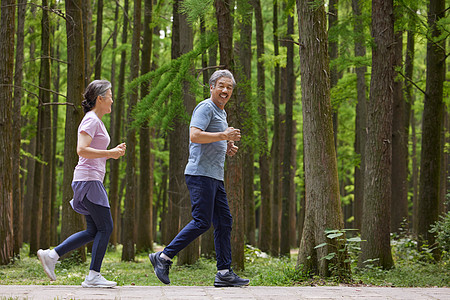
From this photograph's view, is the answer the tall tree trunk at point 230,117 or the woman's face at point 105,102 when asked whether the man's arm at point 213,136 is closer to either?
the woman's face at point 105,102

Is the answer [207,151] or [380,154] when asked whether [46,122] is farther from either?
[207,151]

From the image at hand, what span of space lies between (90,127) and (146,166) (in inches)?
484

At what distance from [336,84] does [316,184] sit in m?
10.4

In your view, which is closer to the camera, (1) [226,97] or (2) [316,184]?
(1) [226,97]

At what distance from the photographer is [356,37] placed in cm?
1205

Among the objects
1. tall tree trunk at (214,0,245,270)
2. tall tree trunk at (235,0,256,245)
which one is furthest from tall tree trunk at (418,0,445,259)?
tall tree trunk at (214,0,245,270)

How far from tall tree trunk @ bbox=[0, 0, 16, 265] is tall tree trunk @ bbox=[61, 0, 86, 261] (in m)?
1.21

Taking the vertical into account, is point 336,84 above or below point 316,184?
above

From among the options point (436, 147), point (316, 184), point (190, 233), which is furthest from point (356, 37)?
point (190, 233)

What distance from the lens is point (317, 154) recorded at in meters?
7.31

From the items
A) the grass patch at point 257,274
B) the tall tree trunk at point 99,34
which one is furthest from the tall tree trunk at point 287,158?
the tall tree trunk at point 99,34

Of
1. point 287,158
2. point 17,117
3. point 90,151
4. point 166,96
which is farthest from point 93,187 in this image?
point 287,158

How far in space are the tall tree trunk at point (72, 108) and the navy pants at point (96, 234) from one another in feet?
23.9

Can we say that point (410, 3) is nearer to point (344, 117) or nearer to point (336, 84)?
point (336, 84)
